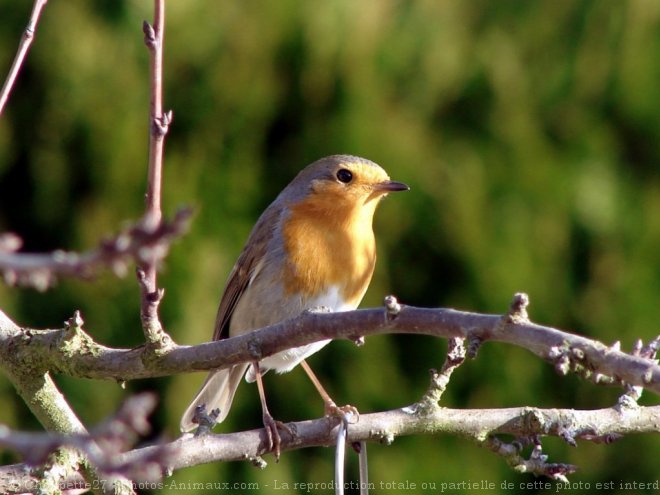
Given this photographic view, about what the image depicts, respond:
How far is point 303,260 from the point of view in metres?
3.39

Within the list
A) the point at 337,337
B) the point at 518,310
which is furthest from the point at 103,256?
the point at 337,337

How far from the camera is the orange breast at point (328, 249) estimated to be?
11.0 feet

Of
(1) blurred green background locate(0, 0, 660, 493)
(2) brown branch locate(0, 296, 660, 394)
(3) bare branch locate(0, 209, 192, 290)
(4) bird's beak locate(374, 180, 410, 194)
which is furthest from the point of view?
(1) blurred green background locate(0, 0, 660, 493)

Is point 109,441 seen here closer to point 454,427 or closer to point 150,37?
point 150,37

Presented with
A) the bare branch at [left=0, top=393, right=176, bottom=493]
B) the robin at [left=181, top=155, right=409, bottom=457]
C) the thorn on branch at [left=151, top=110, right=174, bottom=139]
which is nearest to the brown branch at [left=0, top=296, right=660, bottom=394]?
the thorn on branch at [left=151, top=110, right=174, bottom=139]

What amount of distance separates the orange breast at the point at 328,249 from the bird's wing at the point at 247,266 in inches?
3.7

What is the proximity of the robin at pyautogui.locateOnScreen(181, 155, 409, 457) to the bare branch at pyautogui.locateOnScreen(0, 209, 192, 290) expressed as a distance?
252 cm

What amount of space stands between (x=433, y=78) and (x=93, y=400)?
217cm

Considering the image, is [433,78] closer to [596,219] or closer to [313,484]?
[596,219]

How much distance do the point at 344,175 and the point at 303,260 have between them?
1.50 ft

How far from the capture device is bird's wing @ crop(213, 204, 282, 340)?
3.56 metres

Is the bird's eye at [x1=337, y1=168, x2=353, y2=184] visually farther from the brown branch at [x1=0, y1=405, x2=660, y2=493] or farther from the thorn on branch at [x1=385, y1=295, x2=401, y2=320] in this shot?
the thorn on branch at [x1=385, y1=295, x2=401, y2=320]

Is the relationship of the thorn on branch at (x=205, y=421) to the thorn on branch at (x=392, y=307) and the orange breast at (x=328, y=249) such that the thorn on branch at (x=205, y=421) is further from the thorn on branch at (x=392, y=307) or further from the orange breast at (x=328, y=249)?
the orange breast at (x=328, y=249)

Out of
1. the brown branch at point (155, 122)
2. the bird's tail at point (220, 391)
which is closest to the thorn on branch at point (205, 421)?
the brown branch at point (155, 122)
